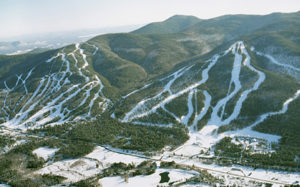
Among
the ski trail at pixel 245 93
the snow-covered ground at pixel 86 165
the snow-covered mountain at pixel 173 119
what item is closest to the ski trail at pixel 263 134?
the snow-covered mountain at pixel 173 119

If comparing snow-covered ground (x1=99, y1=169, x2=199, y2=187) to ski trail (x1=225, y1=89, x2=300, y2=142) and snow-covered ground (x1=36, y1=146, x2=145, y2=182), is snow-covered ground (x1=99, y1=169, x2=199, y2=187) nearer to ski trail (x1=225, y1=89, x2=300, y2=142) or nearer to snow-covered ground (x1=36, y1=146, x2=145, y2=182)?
snow-covered ground (x1=36, y1=146, x2=145, y2=182)

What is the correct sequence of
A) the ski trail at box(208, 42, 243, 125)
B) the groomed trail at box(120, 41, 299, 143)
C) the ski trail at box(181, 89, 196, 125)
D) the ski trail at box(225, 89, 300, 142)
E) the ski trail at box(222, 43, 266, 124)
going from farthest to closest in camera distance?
the ski trail at box(181, 89, 196, 125) → the ski trail at box(208, 42, 243, 125) → the ski trail at box(222, 43, 266, 124) → the groomed trail at box(120, 41, 299, 143) → the ski trail at box(225, 89, 300, 142)

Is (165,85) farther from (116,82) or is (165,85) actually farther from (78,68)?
(78,68)

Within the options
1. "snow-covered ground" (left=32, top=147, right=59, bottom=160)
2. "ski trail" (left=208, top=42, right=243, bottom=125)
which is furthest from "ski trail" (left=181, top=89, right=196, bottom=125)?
"snow-covered ground" (left=32, top=147, right=59, bottom=160)

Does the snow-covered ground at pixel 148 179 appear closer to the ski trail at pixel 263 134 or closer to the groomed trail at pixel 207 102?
the groomed trail at pixel 207 102

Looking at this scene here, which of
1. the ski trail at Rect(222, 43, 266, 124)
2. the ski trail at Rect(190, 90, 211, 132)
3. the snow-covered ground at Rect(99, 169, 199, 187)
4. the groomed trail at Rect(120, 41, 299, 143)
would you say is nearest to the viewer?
the snow-covered ground at Rect(99, 169, 199, 187)

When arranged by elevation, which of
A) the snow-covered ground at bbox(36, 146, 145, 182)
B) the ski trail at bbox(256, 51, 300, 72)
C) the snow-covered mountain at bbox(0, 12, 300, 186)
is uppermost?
the ski trail at bbox(256, 51, 300, 72)

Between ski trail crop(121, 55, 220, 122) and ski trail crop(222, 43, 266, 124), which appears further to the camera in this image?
ski trail crop(121, 55, 220, 122)

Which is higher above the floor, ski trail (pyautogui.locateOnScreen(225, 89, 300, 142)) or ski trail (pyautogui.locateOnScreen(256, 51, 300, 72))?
ski trail (pyautogui.locateOnScreen(256, 51, 300, 72))

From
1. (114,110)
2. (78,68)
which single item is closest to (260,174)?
(114,110)
